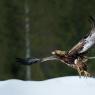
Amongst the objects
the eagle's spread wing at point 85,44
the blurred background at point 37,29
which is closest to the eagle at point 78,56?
the eagle's spread wing at point 85,44

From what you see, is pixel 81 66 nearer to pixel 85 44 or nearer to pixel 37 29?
pixel 85 44

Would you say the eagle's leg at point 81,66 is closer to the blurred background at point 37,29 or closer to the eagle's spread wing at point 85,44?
the eagle's spread wing at point 85,44

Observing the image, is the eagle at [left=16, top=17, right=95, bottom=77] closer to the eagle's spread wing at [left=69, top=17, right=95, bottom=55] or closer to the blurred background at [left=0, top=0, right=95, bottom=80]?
the eagle's spread wing at [left=69, top=17, right=95, bottom=55]

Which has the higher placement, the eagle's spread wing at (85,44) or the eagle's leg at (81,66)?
the eagle's spread wing at (85,44)

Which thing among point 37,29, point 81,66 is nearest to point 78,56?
point 81,66

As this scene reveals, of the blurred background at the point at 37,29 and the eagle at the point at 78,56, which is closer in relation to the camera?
the eagle at the point at 78,56

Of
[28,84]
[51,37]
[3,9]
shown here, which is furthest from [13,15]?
A: [28,84]
